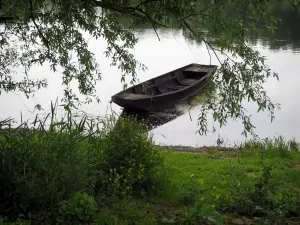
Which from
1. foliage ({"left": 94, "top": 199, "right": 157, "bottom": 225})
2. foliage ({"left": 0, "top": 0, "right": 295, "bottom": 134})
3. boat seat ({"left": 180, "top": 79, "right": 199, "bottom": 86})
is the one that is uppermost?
boat seat ({"left": 180, "top": 79, "right": 199, "bottom": 86})

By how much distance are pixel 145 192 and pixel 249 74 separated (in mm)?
1972

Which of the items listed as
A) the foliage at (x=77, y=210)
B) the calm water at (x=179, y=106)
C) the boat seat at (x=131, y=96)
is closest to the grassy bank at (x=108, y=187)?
the foliage at (x=77, y=210)

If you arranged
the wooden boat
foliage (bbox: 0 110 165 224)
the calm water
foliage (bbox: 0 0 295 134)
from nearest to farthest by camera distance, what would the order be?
1. foliage (bbox: 0 110 165 224)
2. foliage (bbox: 0 0 295 134)
3. the calm water
4. the wooden boat

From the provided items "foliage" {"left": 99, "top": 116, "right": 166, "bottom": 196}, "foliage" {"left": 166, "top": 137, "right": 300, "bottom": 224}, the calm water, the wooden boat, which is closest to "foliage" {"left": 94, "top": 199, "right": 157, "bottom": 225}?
"foliage" {"left": 166, "top": 137, "right": 300, "bottom": 224}

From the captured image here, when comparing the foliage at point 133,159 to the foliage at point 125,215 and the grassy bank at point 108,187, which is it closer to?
the grassy bank at point 108,187

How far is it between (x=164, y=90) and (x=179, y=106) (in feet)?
3.93

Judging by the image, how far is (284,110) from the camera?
18500 mm

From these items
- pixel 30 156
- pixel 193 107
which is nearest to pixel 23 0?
pixel 30 156

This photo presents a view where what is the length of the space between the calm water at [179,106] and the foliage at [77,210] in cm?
467

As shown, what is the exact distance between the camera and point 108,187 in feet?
17.4

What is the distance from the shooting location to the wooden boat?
16.7m

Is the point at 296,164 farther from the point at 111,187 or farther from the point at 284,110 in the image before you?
the point at 284,110

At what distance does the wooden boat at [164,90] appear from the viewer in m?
16.7

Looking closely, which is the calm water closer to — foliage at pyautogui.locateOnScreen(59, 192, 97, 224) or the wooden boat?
the wooden boat
